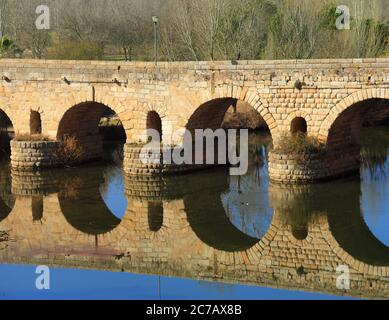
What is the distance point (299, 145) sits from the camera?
24.5 metres

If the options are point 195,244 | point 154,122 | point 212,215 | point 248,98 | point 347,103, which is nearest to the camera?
point 195,244

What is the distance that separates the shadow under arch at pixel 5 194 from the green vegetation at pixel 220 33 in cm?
883

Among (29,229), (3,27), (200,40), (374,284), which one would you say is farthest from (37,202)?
(3,27)

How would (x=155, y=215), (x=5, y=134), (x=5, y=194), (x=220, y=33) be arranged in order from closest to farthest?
(x=155, y=215) → (x=5, y=194) → (x=5, y=134) → (x=220, y=33)

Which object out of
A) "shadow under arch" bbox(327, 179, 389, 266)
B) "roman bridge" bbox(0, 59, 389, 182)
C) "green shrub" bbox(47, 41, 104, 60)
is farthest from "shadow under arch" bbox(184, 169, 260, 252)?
"green shrub" bbox(47, 41, 104, 60)

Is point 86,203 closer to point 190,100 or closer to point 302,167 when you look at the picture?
point 190,100

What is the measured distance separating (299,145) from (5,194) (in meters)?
7.77

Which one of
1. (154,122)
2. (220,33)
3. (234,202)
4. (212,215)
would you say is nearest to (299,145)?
(234,202)

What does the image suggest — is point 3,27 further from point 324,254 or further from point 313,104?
point 324,254

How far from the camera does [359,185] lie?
24891 mm

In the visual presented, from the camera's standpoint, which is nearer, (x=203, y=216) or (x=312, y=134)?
(x=203, y=216)

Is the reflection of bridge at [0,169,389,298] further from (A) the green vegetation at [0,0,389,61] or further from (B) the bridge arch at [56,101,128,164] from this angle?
(A) the green vegetation at [0,0,389,61]

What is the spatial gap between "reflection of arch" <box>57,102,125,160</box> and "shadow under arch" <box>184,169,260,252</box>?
4.16m

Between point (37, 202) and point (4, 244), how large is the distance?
4033 millimetres
